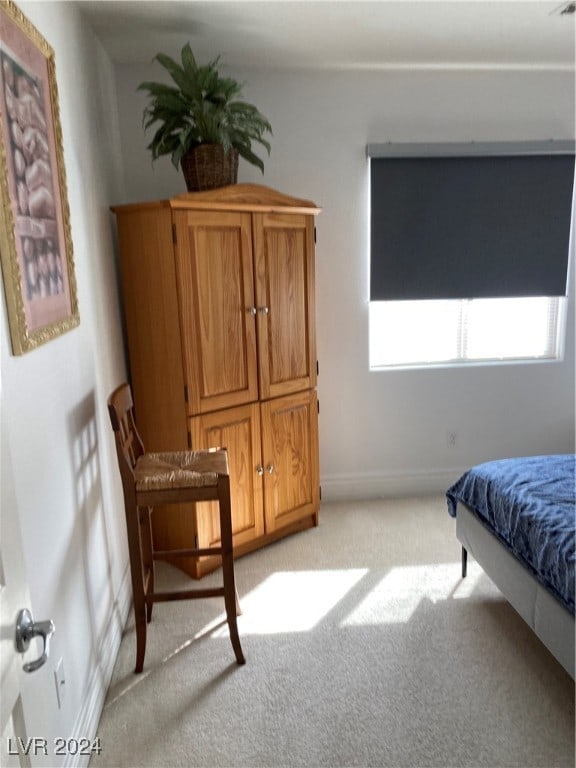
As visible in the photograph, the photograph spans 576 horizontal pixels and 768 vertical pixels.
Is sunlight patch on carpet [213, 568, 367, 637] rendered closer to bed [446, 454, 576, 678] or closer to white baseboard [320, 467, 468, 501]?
bed [446, 454, 576, 678]

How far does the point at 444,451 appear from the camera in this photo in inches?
142

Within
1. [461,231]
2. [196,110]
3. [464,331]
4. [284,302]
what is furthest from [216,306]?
[464,331]

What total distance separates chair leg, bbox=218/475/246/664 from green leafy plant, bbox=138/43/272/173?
1558 mm

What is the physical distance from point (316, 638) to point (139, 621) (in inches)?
28.3

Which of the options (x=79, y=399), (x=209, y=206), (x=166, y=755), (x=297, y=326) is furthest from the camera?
(x=297, y=326)

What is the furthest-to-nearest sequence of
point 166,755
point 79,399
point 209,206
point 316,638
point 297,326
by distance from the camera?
point 297,326 < point 209,206 < point 316,638 < point 79,399 < point 166,755

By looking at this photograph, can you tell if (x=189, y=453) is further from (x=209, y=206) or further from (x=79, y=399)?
(x=209, y=206)

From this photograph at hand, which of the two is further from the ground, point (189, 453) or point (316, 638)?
point (189, 453)

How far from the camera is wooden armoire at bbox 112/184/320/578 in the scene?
96.3 inches

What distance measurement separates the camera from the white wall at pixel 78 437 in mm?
1430

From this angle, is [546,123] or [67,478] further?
[546,123]

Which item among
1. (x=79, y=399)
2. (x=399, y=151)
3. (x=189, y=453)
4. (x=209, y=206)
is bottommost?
(x=189, y=453)

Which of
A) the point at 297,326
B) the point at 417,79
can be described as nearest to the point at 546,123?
the point at 417,79

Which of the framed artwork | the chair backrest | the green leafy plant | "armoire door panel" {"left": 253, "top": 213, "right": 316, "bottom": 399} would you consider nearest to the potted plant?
the green leafy plant
